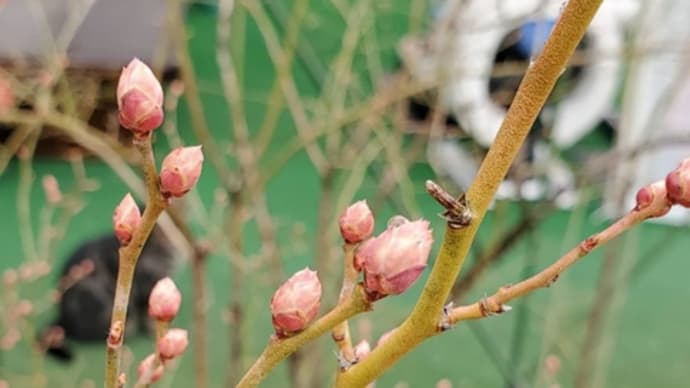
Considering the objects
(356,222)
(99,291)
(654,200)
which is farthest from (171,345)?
(99,291)

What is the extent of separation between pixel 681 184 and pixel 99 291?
2.37 meters

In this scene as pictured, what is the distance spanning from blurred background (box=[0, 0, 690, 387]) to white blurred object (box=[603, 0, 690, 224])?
0.03 ft

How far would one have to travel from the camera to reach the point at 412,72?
1.70m

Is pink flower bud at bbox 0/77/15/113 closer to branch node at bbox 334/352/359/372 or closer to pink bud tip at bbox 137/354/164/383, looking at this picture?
pink bud tip at bbox 137/354/164/383

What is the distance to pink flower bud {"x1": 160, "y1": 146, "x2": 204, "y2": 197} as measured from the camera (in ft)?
1.37

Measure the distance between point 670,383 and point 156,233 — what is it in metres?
1.28

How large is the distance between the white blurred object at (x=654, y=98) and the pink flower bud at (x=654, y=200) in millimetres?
989

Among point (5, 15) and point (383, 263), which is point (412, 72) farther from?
point (5, 15)

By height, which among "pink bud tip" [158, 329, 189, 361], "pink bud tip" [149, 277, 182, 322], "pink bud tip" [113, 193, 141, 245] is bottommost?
"pink bud tip" [158, 329, 189, 361]

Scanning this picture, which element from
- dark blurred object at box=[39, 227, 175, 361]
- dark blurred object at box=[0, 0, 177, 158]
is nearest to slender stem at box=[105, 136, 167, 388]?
dark blurred object at box=[39, 227, 175, 361]

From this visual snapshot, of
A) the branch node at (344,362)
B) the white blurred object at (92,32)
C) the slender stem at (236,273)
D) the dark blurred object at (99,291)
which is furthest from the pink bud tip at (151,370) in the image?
Answer: the white blurred object at (92,32)

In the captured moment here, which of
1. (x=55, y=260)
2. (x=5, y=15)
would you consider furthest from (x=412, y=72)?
(x=5, y=15)

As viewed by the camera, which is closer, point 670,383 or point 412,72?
point 412,72

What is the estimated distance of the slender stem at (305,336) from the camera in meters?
0.39
